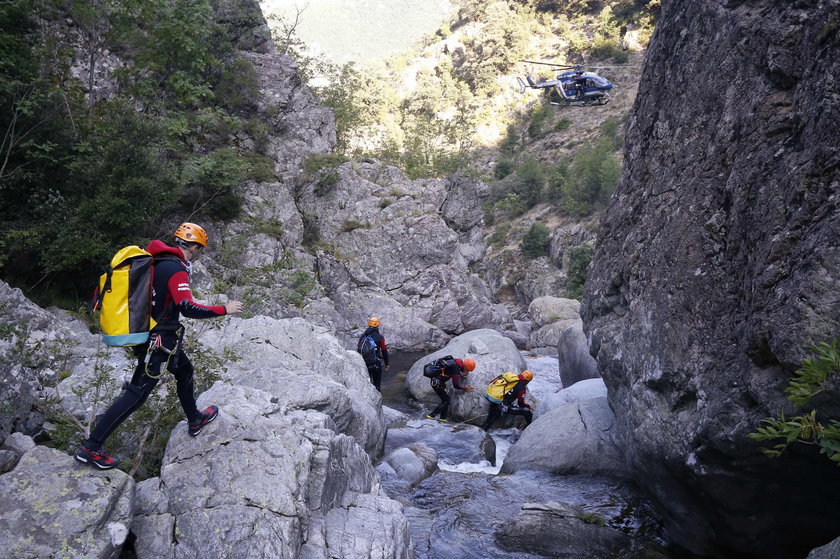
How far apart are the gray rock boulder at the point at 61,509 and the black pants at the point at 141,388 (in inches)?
12.6

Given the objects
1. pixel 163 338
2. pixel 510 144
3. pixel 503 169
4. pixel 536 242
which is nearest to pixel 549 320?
pixel 536 242

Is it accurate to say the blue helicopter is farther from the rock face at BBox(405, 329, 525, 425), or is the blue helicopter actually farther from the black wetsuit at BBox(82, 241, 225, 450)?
the black wetsuit at BBox(82, 241, 225, 450)

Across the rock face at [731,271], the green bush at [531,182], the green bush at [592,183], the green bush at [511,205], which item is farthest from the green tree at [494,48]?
the rock face at [731,271]

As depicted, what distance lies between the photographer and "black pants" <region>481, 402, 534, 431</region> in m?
14.0

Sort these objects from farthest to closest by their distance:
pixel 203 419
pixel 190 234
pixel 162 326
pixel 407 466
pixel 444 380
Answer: pixel 444 380
pixel 407 466
pixel 203 419
pixel 190 234
pixel 162 326

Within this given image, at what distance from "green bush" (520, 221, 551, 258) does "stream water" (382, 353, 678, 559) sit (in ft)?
126

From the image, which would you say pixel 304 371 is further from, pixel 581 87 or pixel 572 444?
pixel 581 87

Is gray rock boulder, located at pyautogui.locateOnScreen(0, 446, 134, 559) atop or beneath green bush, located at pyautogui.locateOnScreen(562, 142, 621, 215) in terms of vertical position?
beneath

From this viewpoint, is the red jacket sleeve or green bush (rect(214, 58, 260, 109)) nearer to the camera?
the red jacket sleeve

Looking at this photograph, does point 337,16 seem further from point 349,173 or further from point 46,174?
point 46,174

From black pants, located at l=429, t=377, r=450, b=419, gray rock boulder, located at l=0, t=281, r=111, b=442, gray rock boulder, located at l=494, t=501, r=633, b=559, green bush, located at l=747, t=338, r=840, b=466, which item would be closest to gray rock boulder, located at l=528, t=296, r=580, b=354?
black pants, located at l=429, t=377, r=450, b=419

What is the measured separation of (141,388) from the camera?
4945 mm

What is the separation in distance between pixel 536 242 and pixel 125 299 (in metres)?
46.2

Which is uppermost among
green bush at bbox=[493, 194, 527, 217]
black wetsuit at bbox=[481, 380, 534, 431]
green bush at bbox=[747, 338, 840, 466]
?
green bush at bbox=[493, 194, 527, 217]
